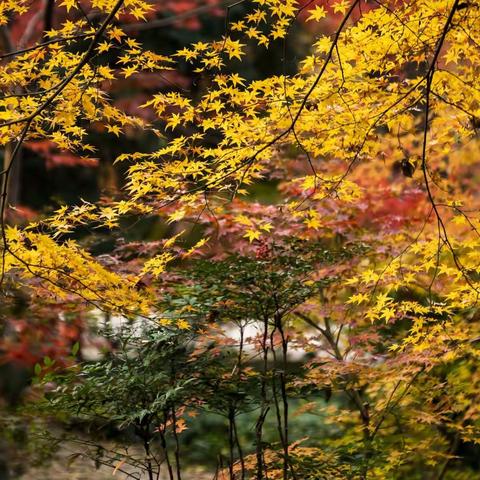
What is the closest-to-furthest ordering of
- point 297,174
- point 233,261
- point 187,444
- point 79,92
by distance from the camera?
point 79,92, point 233,261, point 297,174, point 187,444

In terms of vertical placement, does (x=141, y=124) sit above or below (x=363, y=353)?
above

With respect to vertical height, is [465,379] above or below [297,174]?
below

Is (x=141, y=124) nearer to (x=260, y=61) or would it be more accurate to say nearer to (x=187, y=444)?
(x=187, y=444)

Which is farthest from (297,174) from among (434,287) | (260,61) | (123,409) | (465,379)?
(260,61)

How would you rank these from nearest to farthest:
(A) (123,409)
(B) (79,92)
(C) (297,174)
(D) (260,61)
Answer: (B) (79,92) → (A) (123,409) → (C) (297,174) → (D) (260,61)

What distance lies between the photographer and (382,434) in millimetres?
5191

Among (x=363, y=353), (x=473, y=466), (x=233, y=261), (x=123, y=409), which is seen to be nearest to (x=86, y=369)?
(x=123, y=409)

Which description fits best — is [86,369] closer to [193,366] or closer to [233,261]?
[193,366]

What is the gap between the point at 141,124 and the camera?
3.27 m

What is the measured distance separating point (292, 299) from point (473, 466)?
123 inches

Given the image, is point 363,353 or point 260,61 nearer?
point 363,353

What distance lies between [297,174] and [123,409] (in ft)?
10.4

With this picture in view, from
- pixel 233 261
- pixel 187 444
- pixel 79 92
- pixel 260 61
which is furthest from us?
pixel 260 61

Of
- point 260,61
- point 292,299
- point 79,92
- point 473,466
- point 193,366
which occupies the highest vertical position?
point 260,61
